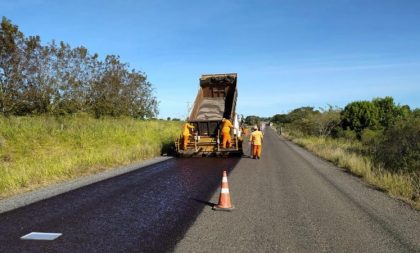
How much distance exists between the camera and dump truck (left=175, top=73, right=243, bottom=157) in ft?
57.3

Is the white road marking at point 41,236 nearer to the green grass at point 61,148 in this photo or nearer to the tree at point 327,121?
the green grass at point 61,148

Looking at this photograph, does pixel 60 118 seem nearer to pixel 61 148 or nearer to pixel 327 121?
pixel 61 148

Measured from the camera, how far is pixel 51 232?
5449 mm

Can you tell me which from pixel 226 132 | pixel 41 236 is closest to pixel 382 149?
pixel 226 132

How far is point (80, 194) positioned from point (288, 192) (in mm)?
4395

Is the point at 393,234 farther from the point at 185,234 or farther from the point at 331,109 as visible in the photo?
the point at 331,109

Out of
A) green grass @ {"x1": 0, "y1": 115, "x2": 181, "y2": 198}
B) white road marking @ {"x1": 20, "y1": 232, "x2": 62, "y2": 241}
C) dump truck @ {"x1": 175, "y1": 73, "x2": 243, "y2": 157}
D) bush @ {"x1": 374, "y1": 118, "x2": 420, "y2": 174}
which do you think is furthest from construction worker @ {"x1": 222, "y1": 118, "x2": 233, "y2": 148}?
white road marking @ {"x1": 20, "y1": 232, "x2": 62, "y2": 241}

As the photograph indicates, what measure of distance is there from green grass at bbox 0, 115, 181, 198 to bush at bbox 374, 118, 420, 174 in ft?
31.6

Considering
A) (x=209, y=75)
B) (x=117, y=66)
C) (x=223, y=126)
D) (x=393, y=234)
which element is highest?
(x=117, y=66)

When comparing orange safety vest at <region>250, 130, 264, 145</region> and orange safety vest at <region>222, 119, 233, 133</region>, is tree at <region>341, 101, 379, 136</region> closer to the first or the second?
orange safety vest at <region>250, 130, 264, 145</region>

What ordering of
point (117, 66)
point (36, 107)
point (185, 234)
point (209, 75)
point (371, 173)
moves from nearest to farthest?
point (185, 234) < point (371, 173) < point (209, 75) < point (36, 107) < point (117, 66)

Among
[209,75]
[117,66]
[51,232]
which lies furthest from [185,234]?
[117,66]

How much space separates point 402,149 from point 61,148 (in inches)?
578

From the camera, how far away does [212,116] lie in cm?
1952
